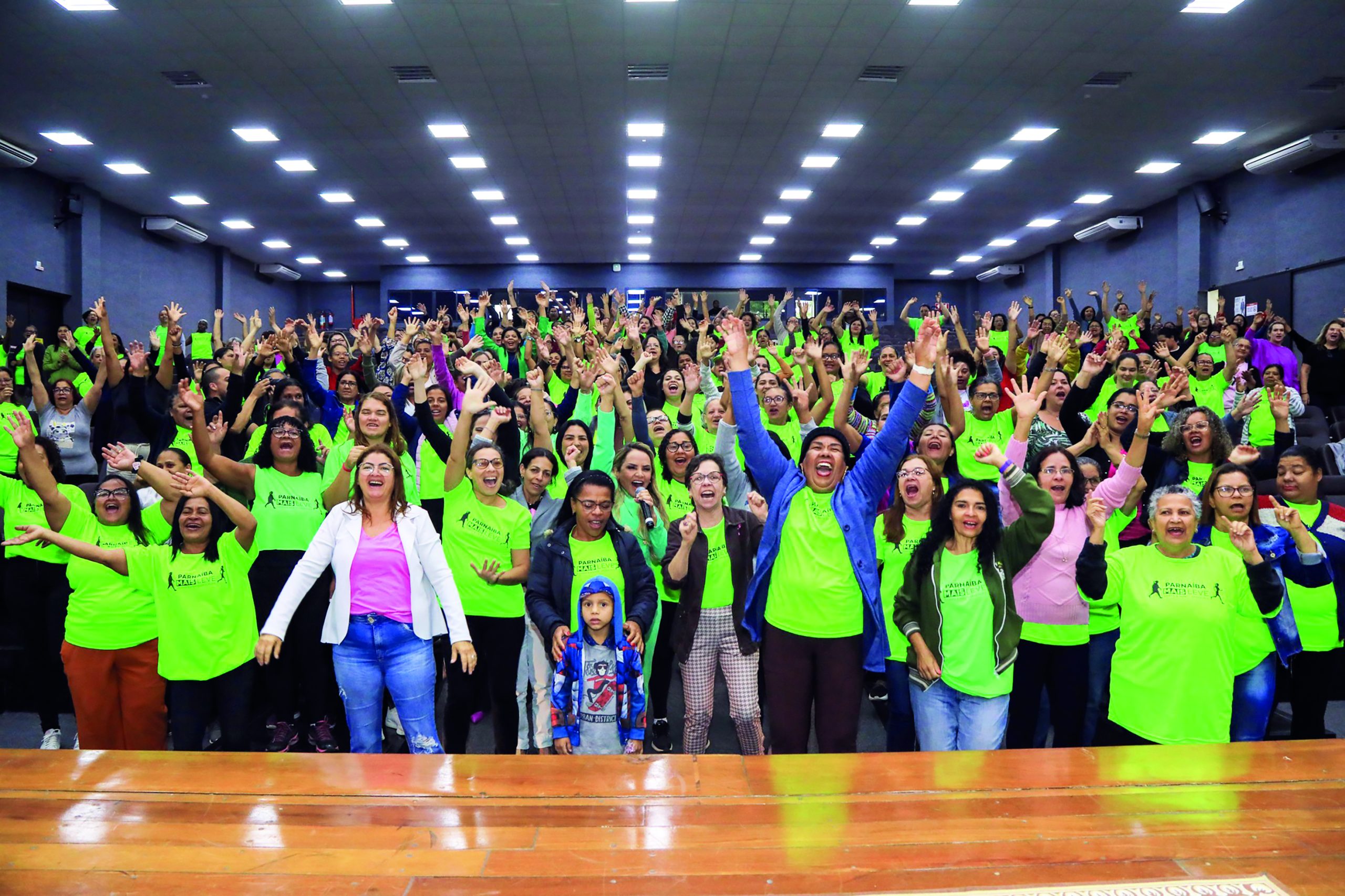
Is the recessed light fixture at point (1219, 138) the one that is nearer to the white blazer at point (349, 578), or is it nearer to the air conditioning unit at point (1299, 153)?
the air conditioning unit at point (1299, 153)

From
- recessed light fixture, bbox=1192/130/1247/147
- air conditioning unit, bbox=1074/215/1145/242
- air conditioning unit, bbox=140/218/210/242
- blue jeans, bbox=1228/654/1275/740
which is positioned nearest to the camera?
blue jeans, bbox=1228/654/1275/740

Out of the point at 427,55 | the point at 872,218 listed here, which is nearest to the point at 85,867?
the point at 427,55

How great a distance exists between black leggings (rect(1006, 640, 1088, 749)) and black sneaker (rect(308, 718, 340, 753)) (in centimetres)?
288

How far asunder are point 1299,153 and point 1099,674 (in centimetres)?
1118

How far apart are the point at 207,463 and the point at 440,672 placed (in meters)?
1.58

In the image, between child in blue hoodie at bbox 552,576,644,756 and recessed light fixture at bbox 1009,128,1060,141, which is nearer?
child in blue hoodie at bbox 552,576,644,756

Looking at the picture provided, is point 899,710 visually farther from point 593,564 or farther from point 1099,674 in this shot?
point 593,564

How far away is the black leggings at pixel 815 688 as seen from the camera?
9.87ft

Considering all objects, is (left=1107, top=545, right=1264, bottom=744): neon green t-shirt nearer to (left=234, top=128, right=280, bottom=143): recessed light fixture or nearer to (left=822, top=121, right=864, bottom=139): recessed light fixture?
(left=822, top=121, right=864, bottom=139): recessed light fixture

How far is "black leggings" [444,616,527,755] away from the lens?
139 inches

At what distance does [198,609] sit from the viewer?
3236 mm

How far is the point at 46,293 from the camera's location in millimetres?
13117

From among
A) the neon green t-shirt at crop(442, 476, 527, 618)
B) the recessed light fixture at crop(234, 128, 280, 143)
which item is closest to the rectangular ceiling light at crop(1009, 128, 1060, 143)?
the recessed light fixture at crop(234, 128, 280, 143)

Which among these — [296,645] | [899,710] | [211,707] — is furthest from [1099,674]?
[211,707]
